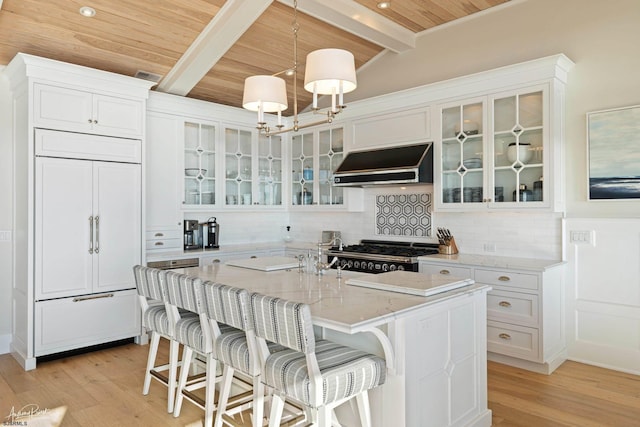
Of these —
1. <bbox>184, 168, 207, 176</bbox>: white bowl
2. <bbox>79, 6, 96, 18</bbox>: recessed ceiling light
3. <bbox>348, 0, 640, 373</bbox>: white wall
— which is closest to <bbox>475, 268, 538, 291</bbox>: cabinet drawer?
<bbox>348, 0, 640, 373</bbox>: white wall

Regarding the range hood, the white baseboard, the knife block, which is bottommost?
the white baseboard

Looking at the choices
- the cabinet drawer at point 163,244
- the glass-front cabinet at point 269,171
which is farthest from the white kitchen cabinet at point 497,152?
the cabinet drawer at point 163,244

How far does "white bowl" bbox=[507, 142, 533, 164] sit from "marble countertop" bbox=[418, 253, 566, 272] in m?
0.87

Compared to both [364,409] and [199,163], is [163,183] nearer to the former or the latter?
[199,163]

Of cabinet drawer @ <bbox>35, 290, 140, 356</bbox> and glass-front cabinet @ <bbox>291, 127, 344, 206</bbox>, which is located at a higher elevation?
glass-front cabinet @ <bbox>291, 127, 344, 206</bbox>

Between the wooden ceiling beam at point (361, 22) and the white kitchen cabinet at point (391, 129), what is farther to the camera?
the white kitchen cabinet at point (391, 129)

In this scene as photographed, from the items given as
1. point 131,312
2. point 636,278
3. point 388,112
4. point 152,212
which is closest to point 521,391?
point 636,278

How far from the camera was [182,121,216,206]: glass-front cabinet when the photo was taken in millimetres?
5164

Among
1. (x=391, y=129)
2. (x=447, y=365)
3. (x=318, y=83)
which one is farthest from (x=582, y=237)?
(x=318, y=83)

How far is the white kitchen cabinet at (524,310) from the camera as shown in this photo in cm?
359

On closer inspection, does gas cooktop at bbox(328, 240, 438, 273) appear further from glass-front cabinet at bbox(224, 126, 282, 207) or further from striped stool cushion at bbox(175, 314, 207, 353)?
striped stool cushion at bbox(175, 314, 207, 353)

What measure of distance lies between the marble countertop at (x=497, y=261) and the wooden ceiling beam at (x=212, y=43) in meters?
2.70

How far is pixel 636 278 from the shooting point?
3588 millimetres

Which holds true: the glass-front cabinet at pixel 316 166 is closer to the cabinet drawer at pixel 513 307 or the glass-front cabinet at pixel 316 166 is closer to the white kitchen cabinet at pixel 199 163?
the white kitchen cabinet at pixel 199 163
